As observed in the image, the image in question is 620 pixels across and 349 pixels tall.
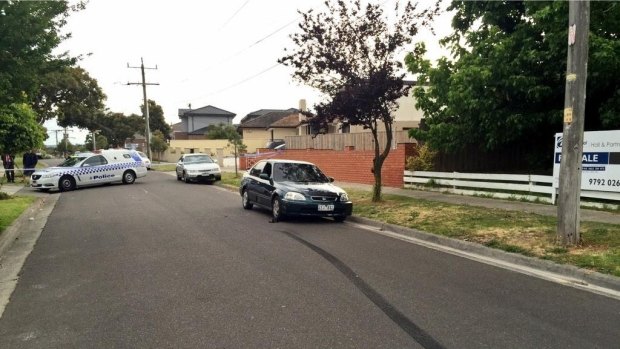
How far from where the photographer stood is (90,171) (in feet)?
72.9

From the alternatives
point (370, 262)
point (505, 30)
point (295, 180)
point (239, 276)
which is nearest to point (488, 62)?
point (505, 30)

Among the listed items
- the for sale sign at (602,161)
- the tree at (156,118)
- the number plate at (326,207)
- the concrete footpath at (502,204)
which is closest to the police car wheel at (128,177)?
the concrete footpath at (502,204)

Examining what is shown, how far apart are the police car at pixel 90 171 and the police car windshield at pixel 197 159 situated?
7.69ft

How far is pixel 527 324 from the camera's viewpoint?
15.2 feet

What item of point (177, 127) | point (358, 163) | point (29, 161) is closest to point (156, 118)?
point (177, 127)

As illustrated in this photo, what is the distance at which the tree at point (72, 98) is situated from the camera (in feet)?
145

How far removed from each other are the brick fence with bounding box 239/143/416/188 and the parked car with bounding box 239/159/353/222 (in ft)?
19.6

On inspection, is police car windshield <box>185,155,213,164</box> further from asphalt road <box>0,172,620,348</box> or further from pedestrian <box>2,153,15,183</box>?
asphalt road <box>0,172,620,348</box>

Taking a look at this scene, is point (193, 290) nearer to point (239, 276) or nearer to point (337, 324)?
Result: point (239, 276)

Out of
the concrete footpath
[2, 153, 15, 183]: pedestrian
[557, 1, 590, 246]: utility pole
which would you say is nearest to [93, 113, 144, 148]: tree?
[2, 153, 15, 183]: pedestrian

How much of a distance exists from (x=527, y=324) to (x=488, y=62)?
1094 centimetres

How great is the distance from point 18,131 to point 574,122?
2439 cm

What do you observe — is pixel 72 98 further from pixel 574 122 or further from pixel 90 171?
pixel 574 122

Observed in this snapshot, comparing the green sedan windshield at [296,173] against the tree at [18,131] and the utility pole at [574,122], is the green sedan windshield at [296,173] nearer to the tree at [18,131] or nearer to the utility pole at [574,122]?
the utility pole at [574,122]
